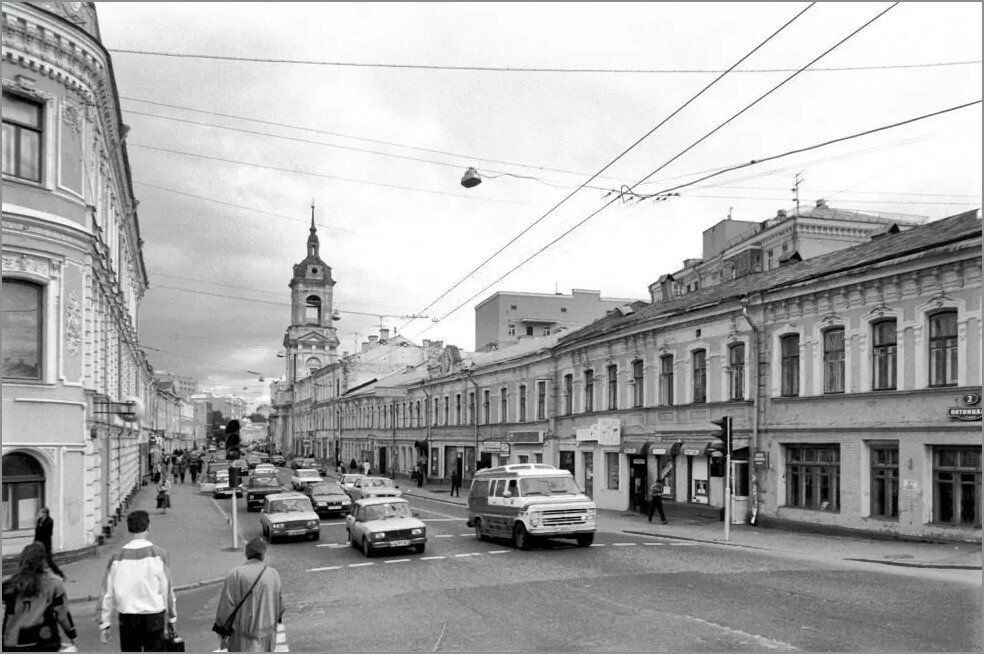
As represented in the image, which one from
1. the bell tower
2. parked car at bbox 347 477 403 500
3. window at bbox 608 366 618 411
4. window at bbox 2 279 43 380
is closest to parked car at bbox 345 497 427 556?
window at bbox 2 279 43 380

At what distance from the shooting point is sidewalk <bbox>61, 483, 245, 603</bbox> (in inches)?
683

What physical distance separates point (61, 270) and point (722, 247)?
4801cm

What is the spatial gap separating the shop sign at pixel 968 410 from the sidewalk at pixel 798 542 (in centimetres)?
287

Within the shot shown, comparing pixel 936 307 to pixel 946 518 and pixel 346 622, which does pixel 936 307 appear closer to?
pixel 946 518

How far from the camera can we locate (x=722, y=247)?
59.7 metres

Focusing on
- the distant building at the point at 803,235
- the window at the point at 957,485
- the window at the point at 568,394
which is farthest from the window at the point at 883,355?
the distant building at the point at 803,235

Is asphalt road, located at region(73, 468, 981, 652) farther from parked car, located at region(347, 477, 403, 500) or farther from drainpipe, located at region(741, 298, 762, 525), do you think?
parked car, located at region(347, 477, 403, 500)

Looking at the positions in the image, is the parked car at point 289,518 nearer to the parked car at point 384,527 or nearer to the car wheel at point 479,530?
the parked car at point 384,527

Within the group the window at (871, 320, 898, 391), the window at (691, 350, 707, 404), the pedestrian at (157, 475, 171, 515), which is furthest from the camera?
the pedestrian at (157, 475, 171, 515)

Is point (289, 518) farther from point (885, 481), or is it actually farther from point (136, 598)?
point (136, 598)

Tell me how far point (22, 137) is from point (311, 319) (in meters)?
Result: 107

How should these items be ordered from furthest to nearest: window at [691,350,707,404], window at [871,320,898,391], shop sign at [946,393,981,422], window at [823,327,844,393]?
window at [691,350,707,404] < window at [823,327,844,393] < window at [871,320,898,391] < shop sign at [946,393,981,422]

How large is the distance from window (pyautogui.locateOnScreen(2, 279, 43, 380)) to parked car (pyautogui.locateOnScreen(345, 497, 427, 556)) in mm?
8364

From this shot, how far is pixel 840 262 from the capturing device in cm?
2541
